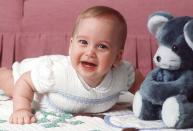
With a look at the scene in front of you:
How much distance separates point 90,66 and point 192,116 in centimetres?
29

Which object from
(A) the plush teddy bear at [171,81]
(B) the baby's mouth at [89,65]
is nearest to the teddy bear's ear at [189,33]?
(A) the plush teddy bear at [171,81]

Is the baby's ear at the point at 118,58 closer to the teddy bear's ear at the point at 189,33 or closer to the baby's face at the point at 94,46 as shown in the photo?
the baby's face at the point at 94,46

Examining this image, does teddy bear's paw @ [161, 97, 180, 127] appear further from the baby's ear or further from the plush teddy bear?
the baby's ear

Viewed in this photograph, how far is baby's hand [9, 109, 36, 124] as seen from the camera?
3.39ft

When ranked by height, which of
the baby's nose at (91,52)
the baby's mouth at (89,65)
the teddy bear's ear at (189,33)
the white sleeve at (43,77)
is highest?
the teddy bear's ear at (189,33)

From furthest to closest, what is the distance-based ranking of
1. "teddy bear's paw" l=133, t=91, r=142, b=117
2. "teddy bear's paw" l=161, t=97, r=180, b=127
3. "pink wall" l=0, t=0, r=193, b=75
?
"pink wall" l=0, t=0, r=193, b=75
"teddy bear's paw" l=133, t=91, r=142, b=117
"teddy bear's paw" l=161, t=97, r=180, b=127

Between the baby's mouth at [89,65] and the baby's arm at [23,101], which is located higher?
the baby's mouth at [89,65]

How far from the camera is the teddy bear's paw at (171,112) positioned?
0.99m

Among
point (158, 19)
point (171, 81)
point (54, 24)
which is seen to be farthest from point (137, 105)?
point (54, 24)

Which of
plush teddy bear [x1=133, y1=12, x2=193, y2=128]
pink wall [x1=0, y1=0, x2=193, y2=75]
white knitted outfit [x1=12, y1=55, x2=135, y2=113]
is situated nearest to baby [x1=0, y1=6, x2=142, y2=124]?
white knitted outfit [x1=12, y1=55, x2=135, y2=113]

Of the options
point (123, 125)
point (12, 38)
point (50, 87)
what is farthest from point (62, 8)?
point (123, 125)

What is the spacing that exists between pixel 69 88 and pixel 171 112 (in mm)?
295

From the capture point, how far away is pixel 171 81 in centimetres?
105

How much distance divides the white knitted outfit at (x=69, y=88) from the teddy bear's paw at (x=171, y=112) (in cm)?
21
